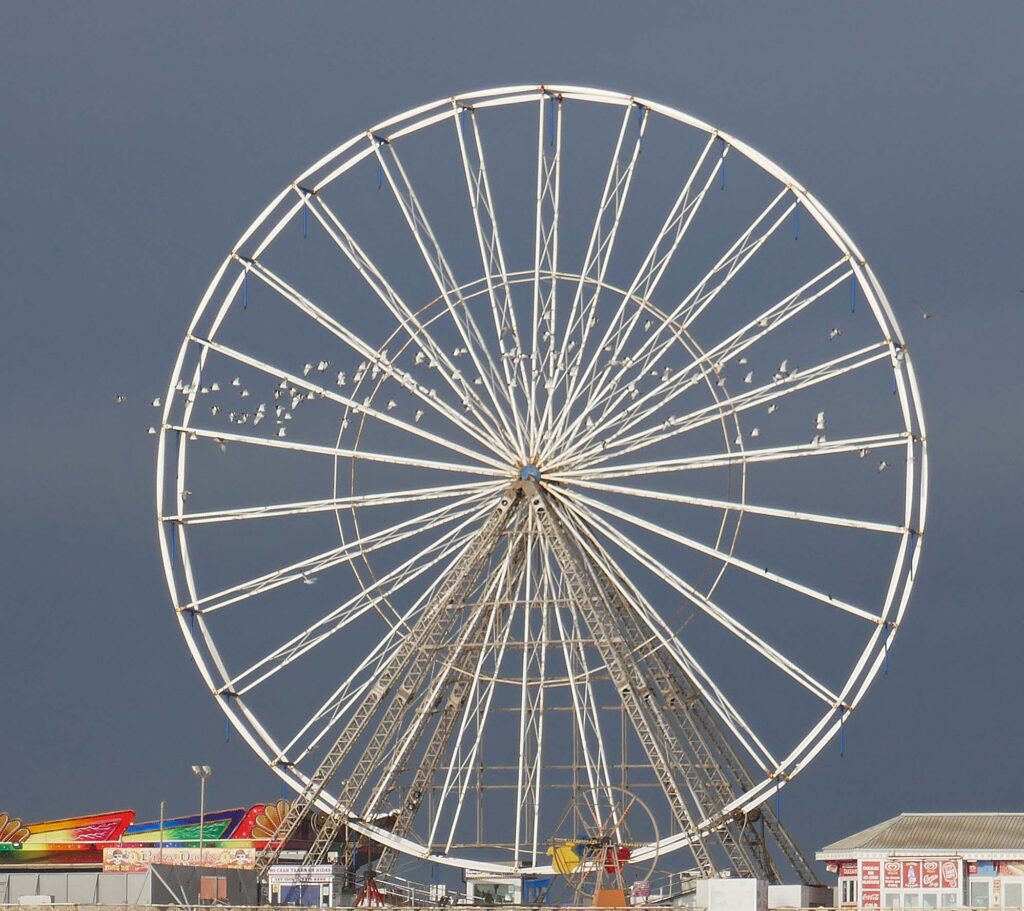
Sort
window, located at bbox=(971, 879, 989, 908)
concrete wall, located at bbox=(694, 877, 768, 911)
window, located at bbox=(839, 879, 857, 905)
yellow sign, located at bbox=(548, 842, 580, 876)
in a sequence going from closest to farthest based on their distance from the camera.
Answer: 1. concrete wall, located at bbox=(694, 877, 768, 911)
2. window, located at bbox=(971, 879, 989, 908)
3. yellow sign, located at bbox=(548, 842, 580, 876)
4. window, located at bbox=(839, 879, 857, 905)

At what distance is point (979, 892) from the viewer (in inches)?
2699

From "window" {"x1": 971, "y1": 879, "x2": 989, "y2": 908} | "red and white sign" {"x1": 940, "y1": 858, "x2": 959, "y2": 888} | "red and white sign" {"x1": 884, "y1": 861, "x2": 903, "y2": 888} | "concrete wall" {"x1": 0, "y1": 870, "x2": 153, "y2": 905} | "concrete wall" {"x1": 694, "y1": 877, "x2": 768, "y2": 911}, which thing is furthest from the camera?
"concrete wall" {"x1": 0, "y1": 870, "x2": 153, "y2": 905}

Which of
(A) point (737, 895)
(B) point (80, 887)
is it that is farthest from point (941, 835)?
(B) point (80, 887)

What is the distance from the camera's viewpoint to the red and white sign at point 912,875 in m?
69.6

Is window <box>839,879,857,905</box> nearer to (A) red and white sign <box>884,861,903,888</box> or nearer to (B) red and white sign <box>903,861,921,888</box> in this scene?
(A) red and white sign <box>884,861,903,888</box>

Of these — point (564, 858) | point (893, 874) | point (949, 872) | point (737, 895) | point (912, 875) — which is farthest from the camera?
point (893, 874)

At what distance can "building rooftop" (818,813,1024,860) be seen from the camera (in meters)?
70.1

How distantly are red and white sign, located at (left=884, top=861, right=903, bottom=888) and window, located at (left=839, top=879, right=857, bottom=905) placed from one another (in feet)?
4.32

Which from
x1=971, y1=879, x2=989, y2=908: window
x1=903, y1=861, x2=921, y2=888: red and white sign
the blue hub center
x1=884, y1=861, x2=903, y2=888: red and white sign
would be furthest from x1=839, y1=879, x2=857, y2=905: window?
the blue hub center

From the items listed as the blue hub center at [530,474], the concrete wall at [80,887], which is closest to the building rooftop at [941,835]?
the blue hub center at [530,474]

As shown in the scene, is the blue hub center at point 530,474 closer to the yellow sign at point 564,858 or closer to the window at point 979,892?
the yellow sign at point 564,858

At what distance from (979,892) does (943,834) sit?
152 inches

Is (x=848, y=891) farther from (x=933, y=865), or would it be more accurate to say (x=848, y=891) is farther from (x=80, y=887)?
(x=80, y=887)

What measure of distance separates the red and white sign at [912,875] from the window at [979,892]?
1.64 meters
